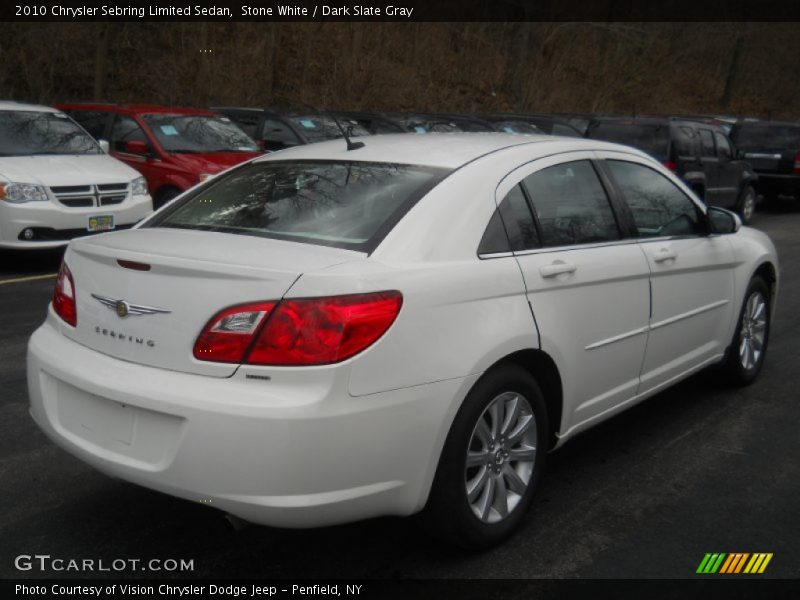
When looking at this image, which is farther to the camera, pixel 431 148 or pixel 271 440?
pixel 431 148

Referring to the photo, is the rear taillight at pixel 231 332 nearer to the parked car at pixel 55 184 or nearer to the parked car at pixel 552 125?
the parked car at pixel 55 184

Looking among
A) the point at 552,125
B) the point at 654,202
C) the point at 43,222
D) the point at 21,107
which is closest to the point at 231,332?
the point at 654,202

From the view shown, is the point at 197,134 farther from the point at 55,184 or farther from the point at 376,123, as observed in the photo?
the point at 376,123

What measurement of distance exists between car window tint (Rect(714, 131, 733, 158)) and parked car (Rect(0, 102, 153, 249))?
945cm

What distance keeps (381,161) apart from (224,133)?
9378 millimetres

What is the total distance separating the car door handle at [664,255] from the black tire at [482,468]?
47.2 inches

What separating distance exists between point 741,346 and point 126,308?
3.93 meters

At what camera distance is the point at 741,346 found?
5797mm

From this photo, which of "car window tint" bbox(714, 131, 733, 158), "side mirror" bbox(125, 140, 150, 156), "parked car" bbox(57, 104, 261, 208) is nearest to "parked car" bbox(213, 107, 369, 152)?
"parked car" bbox(57, 104, 261, 208)

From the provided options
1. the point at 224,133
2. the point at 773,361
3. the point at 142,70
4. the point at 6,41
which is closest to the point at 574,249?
the point at 773,361

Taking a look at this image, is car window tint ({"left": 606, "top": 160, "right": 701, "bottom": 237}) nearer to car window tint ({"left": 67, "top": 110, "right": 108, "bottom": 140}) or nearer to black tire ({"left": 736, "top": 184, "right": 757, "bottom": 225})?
car window tint ({"left": 67, "top": 110, "right": 108, "bottom": 140})

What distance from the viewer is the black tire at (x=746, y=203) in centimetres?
1617

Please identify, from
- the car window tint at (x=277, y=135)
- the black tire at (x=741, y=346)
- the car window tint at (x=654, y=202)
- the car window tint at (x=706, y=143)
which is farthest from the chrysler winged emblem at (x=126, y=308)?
the car window tint at (x=706, y=143)

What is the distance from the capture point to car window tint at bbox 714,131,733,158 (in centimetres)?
1544
